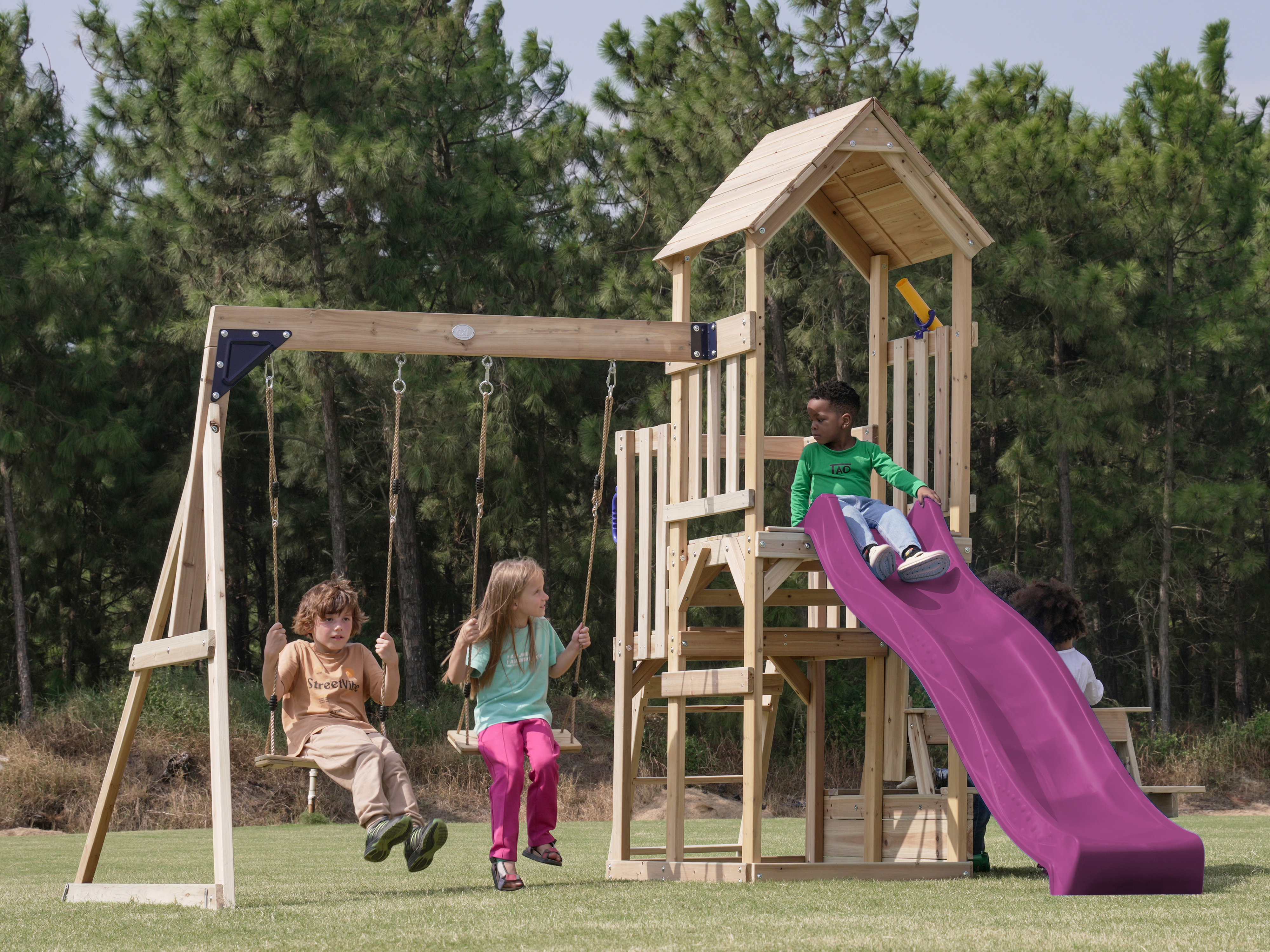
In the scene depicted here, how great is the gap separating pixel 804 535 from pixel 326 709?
2.45 meters

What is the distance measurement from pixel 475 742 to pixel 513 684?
37cm

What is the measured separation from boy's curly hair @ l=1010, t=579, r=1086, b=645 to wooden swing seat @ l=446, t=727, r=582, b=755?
2568 millimetres

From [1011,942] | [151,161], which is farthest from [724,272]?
[1011,942]

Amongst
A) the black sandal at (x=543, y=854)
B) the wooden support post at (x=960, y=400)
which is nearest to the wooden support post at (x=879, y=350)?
the wooden support post at (x=960, y=400)

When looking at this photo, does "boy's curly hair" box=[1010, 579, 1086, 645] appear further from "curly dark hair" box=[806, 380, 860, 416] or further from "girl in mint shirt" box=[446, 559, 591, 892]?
"girl in mint shirt" box=[446, 559, 591, 892]

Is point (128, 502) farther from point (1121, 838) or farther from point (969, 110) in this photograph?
point (1121, 838)

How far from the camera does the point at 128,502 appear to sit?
2258 cm

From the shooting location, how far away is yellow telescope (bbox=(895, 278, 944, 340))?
8172 mm

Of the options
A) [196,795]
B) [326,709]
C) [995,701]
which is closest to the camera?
[995,701]

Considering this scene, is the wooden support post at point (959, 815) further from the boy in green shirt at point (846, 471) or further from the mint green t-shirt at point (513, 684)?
the mint green t-shirt at point (513, 684)

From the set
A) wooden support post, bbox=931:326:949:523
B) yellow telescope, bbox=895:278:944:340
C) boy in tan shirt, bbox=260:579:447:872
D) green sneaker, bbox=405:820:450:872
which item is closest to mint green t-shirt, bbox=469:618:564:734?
boy in tan shirt, bbox=260:579:447:872

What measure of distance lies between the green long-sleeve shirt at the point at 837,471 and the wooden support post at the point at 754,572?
732 millimetres

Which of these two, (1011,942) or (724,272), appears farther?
(724,272)

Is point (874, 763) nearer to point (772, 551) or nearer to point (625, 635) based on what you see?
point (772, 551)
